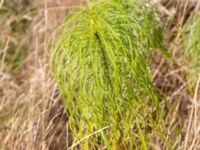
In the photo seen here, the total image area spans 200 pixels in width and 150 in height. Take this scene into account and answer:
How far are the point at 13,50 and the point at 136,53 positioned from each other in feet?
4.91

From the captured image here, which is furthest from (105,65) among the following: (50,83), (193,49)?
(50,83)

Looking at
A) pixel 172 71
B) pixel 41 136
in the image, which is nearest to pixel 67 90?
pixel 41 136

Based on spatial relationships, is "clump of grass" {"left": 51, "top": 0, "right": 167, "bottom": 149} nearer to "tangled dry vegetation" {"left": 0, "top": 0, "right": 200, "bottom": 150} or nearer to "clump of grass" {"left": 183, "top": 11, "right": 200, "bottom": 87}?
"tangled dry vegetation" {"left": 0, "top": 0, "right": 200, "bottom": 150}

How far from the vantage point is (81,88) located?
4.35 feet

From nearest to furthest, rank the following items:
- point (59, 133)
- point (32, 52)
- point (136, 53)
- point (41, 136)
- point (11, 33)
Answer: point (136, 53) → point (41, 136) → point (59, 133) → point (32, 52) → point (11, 33)

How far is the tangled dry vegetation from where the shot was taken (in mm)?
1734

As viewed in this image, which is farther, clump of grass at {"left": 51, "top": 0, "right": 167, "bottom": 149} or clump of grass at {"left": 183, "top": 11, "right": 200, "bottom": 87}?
clump of grass at {"left": 183, "top": 11, "right": 200, "bottom": 87}

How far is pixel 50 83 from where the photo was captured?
2.05m

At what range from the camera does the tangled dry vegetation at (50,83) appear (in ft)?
5.69

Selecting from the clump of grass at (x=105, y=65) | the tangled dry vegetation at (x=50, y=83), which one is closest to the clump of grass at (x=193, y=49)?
the tangled dry vegetation at (x=50, y=83)

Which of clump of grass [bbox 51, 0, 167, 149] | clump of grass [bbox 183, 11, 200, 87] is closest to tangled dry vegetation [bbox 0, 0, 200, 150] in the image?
clump of grass [bbox 183, 11, 200, 87]

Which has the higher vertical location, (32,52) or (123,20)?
(123,20)

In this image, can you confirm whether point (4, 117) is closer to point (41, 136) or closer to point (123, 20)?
point (41, 136)

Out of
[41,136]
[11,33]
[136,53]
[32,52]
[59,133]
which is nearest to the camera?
[136,53]
